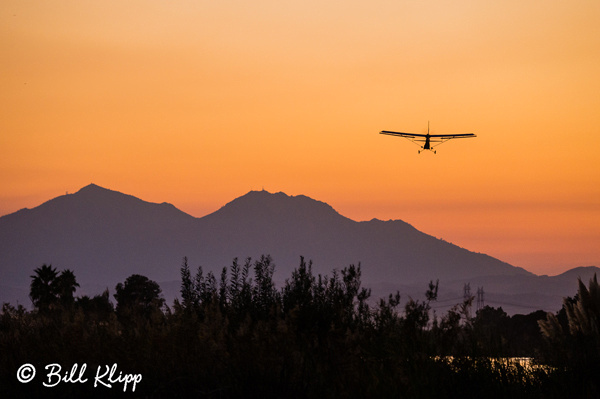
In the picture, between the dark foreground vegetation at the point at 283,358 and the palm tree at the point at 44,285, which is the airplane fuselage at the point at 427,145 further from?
the dark foreground vegetation at the point at 283,358

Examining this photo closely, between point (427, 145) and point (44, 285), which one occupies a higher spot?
point (427, 145)

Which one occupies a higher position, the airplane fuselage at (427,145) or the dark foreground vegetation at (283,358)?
the airplane fuselage at (427,145)

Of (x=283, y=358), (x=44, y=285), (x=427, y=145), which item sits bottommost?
(x=283, y=358)

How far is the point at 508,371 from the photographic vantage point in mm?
11195

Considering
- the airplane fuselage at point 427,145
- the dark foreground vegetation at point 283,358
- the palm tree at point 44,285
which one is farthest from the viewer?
the palm tree at point 44,285

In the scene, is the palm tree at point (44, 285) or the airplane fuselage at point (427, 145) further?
the palm tree at point (44, 285)

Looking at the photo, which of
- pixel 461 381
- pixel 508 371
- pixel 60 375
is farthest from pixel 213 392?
pixel 508 371

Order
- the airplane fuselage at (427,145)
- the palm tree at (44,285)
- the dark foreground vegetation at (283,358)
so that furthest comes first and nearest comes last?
the palm tree at (44,285)
the airplane fuselage at (427,145)
the dark foreground vegetation at (283,358)

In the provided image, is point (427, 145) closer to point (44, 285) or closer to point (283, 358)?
point (44, 285)

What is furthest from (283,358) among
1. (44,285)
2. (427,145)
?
(44,285)

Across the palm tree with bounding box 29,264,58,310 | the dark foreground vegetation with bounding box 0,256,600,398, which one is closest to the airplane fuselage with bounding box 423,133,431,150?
the palm tree with bounding box 29,264,58,310

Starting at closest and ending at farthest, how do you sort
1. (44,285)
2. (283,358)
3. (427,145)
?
(283,358) → (427,145) → (44,285)

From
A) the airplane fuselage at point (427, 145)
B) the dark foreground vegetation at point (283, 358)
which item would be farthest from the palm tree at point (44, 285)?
the dark foreground vegetation at point (283, 358)

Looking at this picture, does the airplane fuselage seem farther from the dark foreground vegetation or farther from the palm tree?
the dark foreground vegetation
